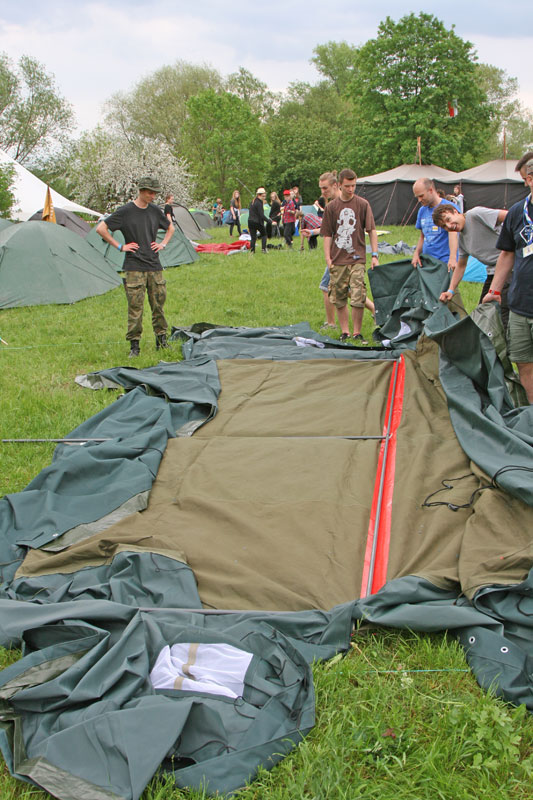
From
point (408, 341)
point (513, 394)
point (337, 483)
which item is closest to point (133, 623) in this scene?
point (337, 483)

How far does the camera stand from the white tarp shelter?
58.3 ft

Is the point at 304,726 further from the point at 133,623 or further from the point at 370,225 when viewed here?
the point at 370,225

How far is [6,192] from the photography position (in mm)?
16656

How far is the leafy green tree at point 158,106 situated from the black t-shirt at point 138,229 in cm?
4246

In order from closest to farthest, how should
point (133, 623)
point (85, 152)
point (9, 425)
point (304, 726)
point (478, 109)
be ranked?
point (304, 726), point (133, 623), point (9, 425), point (85, 152), point (478, 109)

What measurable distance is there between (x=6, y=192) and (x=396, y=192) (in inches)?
486

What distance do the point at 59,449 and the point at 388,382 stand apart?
257 cm

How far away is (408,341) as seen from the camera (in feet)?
18.6

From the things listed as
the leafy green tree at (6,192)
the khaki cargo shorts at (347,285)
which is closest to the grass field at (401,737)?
the khaki cargo shorts at (347,285)

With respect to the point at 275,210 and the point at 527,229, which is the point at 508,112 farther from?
the point at 527,229

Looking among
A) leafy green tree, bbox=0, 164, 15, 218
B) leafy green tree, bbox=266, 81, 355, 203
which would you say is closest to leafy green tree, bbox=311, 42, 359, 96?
leafy green tree, bbox=266, 81, 355, 203

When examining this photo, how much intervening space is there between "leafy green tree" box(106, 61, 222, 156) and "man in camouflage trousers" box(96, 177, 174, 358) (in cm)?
4246

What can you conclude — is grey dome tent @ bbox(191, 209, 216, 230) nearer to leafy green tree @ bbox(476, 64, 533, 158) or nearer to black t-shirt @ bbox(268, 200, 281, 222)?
black t-shirt @ bbox(268, 200, 281, 222)

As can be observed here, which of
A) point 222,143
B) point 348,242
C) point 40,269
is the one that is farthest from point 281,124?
point 348,242
